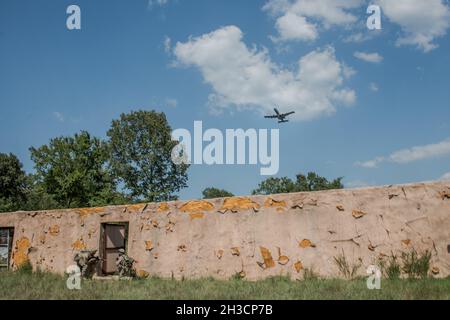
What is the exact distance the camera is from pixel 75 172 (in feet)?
86.1

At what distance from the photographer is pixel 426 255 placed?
26.1ft

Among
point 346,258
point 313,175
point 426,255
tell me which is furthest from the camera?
point 313,175

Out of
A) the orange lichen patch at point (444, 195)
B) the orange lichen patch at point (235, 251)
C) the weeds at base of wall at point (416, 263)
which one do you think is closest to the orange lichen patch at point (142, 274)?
the orange lichen patch at point (235, 251)

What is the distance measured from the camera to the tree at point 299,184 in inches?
1998

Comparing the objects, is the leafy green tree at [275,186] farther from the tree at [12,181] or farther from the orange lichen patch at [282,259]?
the orange lichen patch at [282,259]

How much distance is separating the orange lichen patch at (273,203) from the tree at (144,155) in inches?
802

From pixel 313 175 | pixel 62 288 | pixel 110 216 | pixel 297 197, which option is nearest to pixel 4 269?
pixel 110 216

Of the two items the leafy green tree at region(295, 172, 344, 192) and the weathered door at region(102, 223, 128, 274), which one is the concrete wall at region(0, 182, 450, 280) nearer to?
the weathered door at region(102, 223, 128, 274)

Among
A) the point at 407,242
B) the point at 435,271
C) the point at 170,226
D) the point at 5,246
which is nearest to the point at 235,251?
the point at 170,226

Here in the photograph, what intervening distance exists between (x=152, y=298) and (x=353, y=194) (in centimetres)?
464

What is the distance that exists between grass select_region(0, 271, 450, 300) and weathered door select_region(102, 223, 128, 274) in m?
2.48

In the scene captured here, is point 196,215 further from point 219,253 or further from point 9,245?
point 9,245

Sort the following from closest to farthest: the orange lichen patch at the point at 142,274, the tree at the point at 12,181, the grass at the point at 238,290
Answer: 1. the grass at the point at 238,290
2. the orange lichen patch at the point at 142,274
3. the tree at the point at 12,181
